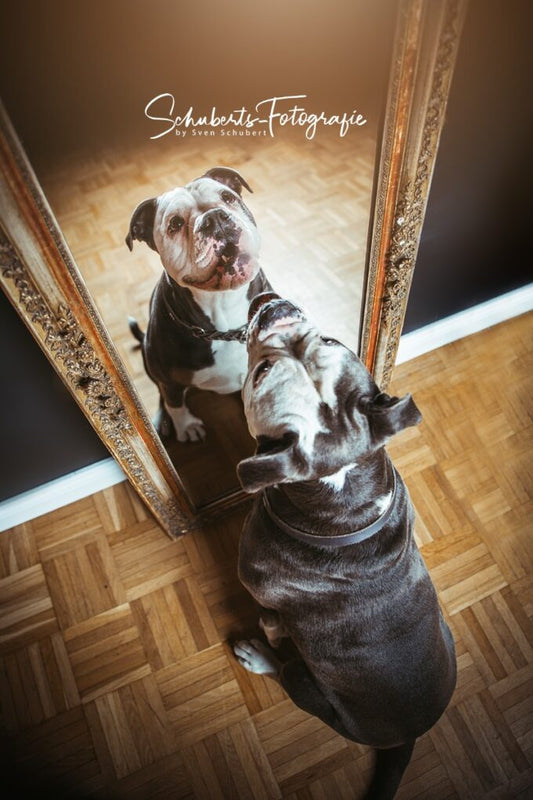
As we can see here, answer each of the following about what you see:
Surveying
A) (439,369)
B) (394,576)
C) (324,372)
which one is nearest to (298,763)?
(394,576)

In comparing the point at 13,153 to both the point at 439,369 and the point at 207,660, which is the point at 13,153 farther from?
the point at 439,369

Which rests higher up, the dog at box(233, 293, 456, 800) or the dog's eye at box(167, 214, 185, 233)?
the dog's eye at box(167, 214, 185, 233)

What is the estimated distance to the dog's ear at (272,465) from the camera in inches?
35.2

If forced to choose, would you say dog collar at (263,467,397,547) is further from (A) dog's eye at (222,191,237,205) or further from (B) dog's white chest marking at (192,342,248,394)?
(A) dog's eye at (222,191,237,205)

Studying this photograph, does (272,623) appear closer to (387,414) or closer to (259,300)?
(387,414)

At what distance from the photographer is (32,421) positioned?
1.47m

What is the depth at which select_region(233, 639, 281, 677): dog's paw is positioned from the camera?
1547 millimetres

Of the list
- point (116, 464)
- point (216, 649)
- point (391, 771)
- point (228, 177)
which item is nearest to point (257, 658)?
point (216, 649)

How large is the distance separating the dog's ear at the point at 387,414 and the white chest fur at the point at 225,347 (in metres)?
0.39

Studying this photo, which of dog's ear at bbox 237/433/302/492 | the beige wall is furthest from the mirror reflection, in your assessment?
dog's ear at bbox 237/433/302/492

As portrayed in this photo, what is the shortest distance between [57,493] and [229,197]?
1314mm

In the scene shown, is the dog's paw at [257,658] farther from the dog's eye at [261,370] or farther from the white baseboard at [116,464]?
the dog's eye at [261,370]

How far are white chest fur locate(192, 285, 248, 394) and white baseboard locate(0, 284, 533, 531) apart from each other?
2.24ft

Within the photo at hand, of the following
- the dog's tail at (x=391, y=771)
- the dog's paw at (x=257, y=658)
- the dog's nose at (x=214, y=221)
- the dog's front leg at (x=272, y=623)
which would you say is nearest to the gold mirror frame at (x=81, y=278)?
the dog's nose at (x=214, y=221)
